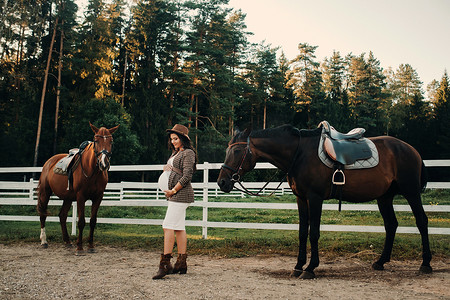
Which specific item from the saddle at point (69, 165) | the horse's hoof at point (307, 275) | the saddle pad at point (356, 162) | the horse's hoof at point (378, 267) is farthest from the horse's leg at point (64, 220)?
the horse's hoof at point (378, 267)

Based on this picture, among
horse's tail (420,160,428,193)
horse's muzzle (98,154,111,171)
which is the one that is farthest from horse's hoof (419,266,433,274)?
horse's muzzle (98,154,111,171)

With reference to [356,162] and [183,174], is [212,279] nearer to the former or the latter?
[183,174]

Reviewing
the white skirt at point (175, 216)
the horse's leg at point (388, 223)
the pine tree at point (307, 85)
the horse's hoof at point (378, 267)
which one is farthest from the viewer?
the pine tree at point (307, 85)

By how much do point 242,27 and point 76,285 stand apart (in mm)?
39476

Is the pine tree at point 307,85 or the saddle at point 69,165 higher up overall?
the pine tree at point 307,85

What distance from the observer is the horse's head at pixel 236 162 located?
4938mm

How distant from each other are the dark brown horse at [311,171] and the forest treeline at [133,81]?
2317 centimetres

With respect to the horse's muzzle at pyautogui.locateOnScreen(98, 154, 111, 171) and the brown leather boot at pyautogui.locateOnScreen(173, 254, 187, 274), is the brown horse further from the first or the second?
the brown leather boot at pyautogui.locateOnScreen(173, 254, 187, 274)

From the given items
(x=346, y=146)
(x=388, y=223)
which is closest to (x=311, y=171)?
(x=346, y=146)

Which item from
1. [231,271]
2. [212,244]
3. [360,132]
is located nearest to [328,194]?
[360,132]

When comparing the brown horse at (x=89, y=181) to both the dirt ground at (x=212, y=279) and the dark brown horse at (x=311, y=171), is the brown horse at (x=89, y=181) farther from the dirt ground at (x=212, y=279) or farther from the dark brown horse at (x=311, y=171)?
the dark brown horse at (x=311, y=171)

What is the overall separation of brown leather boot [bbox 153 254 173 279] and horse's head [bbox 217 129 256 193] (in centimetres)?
117

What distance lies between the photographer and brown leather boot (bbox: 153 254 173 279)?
462cm

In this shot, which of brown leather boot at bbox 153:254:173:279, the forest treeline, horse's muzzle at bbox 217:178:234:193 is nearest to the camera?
brown leather boot at bbox 153:254:173:279
